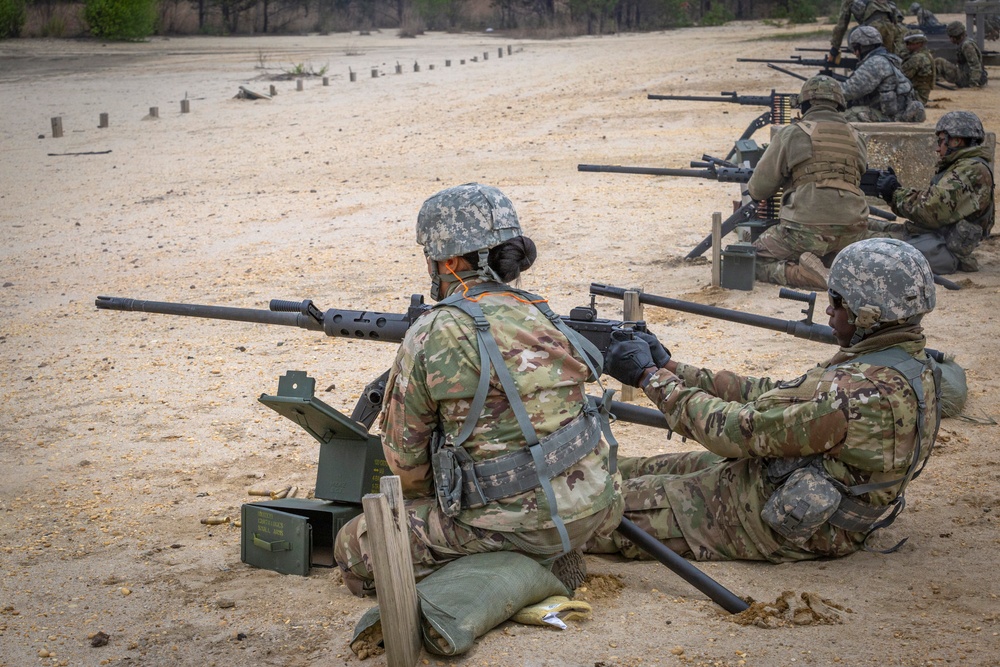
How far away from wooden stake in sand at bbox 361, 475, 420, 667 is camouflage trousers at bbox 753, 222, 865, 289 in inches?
253

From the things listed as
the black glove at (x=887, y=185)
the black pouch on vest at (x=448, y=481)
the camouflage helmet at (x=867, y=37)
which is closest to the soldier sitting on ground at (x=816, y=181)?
the black glove at (x=887, y=185)

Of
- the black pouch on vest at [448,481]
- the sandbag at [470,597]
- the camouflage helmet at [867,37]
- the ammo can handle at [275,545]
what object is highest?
the camouflage helmet at [867,37]

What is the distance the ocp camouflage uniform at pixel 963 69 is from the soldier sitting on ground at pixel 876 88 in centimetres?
820

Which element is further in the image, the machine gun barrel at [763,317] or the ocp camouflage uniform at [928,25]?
the ocp camouflage uniform at [928,25]

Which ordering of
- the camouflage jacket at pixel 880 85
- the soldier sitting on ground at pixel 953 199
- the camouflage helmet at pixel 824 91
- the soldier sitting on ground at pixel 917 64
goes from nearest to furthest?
the camouflage helmet at pixel 824 91, the soldier sitting on ground at pixel 953 199, the camouflage jacket at pixel 880 85, the soldier sitting on ground at pixel 917 64

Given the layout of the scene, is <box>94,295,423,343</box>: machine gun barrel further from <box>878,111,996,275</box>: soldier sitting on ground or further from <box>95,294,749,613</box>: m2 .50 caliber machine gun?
<box>878,111,996,275</box>: soldier sitting on ground

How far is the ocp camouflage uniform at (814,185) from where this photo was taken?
9008mm

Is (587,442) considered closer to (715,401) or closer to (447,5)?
(715,401)

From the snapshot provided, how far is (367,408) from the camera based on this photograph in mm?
4719

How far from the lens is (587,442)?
390 centimetres

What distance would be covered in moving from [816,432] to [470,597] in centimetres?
142

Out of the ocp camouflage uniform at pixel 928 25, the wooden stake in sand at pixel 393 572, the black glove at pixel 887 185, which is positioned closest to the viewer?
the wooden stake in sand at pixel 393 572

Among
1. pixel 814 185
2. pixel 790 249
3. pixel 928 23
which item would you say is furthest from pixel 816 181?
pixel 928 23

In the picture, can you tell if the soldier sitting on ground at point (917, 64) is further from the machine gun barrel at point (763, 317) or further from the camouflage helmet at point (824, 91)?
the machine gun barrel at point (763, 317)
